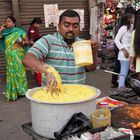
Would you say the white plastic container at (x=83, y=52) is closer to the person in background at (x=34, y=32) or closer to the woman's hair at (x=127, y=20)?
the woman's hair at (x=127, y=20)

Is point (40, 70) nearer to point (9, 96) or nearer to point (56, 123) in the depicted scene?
point (56, 123)

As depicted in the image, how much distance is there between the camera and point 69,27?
2.43m

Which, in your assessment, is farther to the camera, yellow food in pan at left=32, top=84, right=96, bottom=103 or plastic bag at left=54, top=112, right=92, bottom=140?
yellow food in pan at left=32, top=84, right=96, bottom=103

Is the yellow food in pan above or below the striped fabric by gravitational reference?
below

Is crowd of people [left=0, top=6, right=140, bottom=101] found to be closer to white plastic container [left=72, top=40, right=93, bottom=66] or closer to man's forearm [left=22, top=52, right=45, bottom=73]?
man's forearm [left=22, top=52, right=45, bottom=73]

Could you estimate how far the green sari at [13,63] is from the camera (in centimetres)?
560

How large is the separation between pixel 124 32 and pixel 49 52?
3355 millimetres

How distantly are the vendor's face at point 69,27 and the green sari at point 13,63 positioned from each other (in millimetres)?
3250

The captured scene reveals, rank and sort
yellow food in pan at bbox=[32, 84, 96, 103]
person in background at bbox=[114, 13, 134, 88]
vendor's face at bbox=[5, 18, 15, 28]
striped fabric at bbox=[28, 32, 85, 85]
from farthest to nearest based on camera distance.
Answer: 1. vendor's face at bbox=[5, 18, 15, 28]
2. person in background at bbox=[114, 13, 134, 88]
3. striped fabric at bbox=[28, 32, 85, 85]
4. yellow food in pan at bbox=[32, 84, 96, 103]

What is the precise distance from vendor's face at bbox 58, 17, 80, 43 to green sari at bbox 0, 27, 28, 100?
3250 millimetres

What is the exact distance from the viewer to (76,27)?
2.45m

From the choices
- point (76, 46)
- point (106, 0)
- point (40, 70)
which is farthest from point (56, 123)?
point (106, 0)

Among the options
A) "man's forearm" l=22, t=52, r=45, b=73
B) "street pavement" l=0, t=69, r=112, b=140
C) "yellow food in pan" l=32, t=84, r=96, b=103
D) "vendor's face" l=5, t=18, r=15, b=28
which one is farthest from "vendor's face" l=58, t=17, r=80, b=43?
"vendor's face" l=5, t=18, r=15, b=28

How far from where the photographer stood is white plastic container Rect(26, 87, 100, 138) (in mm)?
1802
